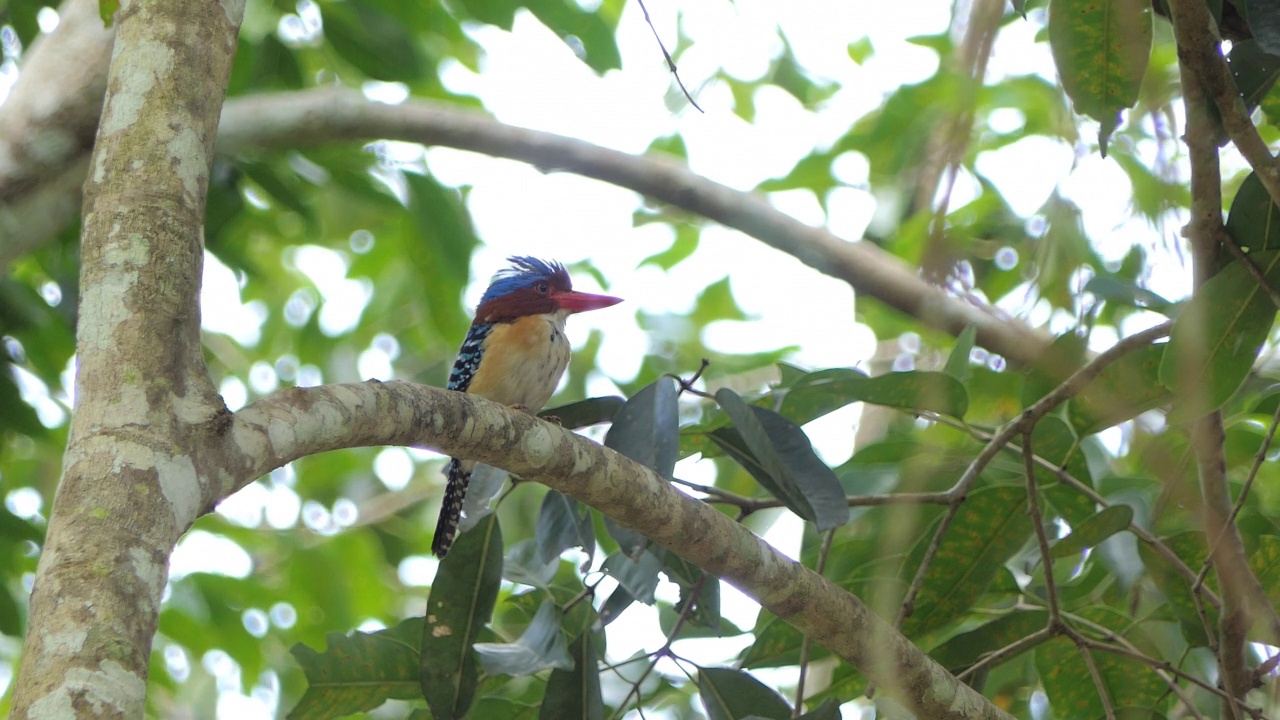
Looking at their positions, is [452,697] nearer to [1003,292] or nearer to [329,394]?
[329,394]

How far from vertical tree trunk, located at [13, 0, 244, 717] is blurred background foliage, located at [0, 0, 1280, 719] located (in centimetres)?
82

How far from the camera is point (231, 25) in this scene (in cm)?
191

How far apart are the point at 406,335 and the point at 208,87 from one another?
4664mm

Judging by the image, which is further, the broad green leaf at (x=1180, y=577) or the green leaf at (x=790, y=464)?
the broad green leaf at (x=1180, y=577)

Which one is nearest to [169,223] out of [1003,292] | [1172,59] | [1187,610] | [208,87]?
[208,87]

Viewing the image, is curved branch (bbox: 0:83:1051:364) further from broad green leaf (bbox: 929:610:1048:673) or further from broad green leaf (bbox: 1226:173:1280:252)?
broad green leaf (bbox: 1226:173:1280:252)

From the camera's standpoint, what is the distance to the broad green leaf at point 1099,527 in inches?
92.7

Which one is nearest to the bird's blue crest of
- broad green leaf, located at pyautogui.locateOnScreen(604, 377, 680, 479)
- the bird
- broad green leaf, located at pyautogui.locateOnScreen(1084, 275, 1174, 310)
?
the bird

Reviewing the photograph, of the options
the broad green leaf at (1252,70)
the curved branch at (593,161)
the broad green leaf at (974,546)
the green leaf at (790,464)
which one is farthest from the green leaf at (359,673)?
the broad green leaf at (1252,70)

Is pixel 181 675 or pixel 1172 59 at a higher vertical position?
pixel 1172 59

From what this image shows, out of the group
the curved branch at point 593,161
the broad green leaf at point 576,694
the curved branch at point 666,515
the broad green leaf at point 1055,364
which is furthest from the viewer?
the curved branch at point 593,161

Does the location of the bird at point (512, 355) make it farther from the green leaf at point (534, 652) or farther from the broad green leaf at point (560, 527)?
the green leaf at point (534, 652)

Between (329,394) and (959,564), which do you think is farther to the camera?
(959,564)

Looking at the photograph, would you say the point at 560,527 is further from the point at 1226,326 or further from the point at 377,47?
the point at 377,47
